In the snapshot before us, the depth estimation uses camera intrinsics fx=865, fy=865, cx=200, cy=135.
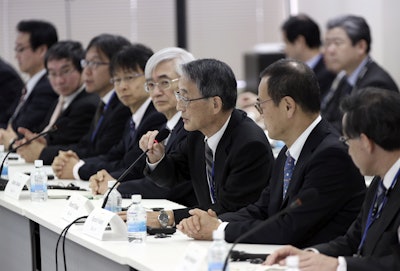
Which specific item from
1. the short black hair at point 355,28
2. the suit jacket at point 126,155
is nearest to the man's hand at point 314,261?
the suit jacket at point 126,155

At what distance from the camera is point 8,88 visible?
8000mm

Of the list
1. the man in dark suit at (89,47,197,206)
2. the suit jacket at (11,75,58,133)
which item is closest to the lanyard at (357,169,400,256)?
the man in dark suit at (89,47,197,206)

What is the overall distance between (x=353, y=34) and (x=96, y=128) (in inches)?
105

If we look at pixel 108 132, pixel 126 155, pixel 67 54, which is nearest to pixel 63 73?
pixel 67 54

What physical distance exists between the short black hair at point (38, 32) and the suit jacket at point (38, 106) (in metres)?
0.53

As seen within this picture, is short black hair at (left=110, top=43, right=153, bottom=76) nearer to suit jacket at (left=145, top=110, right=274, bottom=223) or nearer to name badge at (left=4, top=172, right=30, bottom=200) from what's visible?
name badge at (left=4, top=172, right=30, bottom=200)

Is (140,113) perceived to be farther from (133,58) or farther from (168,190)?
(168,190)

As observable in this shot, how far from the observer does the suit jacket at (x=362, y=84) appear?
665cm

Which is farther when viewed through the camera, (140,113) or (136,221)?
(140,113)

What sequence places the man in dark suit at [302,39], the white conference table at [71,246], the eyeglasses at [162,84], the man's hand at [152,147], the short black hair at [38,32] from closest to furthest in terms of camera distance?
the white conference table at [71,246] < the man's hand at [152,147] < the eyeglasses at [162,84] < the short black hair at [38,32] < the man in dark suit at [302,39]

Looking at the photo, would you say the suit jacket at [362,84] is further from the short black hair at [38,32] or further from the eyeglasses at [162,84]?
the short black hair at [38,32]

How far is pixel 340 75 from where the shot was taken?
8.00m

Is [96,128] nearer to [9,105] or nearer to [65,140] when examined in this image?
[65,140]

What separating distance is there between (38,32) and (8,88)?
78cm
